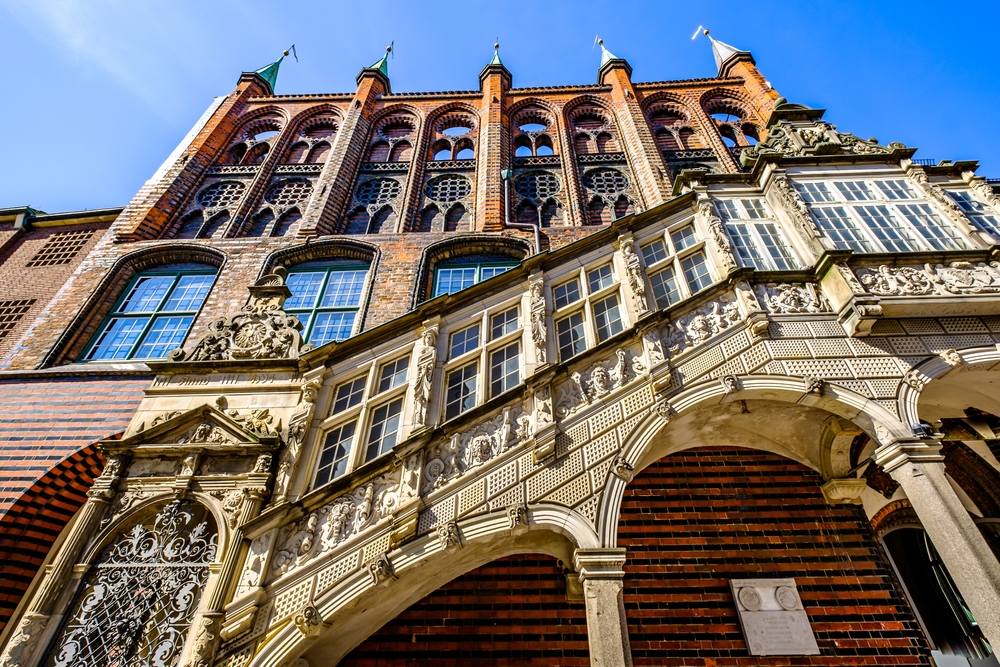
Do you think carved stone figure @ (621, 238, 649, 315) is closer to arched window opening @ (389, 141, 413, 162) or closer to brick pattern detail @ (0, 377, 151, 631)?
brick pattern detail @ (0, 377, 151, 631)

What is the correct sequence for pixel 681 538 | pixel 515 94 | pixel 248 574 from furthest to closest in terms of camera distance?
1. pixel 515 94
2. pixel 681 538
3. pixel 248 574

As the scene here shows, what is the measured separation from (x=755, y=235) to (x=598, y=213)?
17.2 feet

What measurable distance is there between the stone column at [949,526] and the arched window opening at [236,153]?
17.1 m

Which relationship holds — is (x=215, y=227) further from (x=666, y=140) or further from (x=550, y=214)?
(x=666, y=140)

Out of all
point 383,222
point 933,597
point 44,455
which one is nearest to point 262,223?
point 383,222

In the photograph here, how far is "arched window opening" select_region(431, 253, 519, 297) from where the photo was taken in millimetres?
11328

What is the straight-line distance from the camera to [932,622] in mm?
9359

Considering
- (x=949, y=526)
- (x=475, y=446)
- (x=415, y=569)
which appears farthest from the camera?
(x=475, y=446)

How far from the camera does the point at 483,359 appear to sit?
6.78 m

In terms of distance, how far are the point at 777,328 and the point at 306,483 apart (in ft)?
20.9

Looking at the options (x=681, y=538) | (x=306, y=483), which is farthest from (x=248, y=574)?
(x=681, y=538)

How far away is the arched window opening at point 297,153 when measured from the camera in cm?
1523

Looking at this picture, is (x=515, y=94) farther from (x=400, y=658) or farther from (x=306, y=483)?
(x=400, y=658)

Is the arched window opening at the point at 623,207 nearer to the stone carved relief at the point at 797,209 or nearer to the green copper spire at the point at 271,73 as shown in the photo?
the stone carved relief at the point at 797,209
